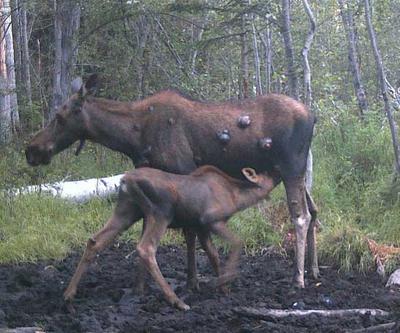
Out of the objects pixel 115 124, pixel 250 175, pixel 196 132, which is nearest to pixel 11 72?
pixel 115 124

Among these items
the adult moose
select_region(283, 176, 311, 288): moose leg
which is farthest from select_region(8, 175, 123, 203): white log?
select_region(283, 176, 311, 288): moose leg

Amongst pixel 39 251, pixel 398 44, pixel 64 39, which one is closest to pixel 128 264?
pixel 39 251

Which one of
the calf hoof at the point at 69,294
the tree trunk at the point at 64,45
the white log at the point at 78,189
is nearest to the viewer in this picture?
the calf hoof at the point at 69,294

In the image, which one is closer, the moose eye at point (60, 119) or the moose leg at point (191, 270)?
the moose leg at point (191, 270)

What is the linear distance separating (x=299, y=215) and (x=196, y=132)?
1.36m

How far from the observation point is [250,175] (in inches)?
339

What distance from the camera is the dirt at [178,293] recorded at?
7375mm

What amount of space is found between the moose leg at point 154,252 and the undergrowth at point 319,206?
2887 millimetres

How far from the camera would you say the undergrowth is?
435 inches

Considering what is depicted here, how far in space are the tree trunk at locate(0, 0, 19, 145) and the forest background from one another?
0.09ft

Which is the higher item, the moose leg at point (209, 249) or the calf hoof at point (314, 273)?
the moose leg at point (209, 249)

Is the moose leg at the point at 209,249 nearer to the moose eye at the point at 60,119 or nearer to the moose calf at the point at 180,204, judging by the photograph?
the moose calf at the point at 180,204

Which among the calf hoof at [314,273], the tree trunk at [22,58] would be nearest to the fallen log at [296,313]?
the calf hoof at [314,273]

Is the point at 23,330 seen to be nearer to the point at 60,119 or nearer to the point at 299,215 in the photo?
the point at 60,119
